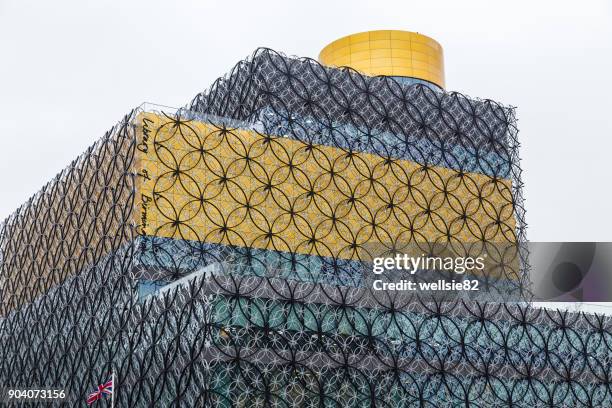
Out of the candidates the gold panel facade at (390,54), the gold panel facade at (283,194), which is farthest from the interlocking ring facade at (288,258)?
the gold panel facade at (390,54)

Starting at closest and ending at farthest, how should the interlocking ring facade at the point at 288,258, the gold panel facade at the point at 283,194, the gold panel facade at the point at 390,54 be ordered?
the interlocking ring facade at the point at 288,258, the gold panel facade at the point at 283,194, the gold panel facade at the point at 390,54

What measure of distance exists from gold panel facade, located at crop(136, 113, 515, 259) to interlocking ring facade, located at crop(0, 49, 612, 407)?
0.14 metres

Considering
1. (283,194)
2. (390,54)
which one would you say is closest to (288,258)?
(283,194)

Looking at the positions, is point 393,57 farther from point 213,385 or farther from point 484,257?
point 213,385

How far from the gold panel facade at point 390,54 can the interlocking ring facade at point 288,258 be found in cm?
1055

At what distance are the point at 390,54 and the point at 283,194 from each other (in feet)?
96.6

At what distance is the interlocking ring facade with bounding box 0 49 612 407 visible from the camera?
64875mm

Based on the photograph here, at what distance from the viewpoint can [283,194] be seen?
7825 centimetres

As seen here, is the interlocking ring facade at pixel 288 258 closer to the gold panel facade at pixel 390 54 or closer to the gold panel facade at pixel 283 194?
the gold panel facade at pixel 283 194

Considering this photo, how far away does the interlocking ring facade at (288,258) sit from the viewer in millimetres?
64875

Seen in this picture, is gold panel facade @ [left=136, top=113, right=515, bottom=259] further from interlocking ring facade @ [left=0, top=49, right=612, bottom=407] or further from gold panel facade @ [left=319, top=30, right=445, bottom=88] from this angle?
gold panel facade @ [left=319, top=30, right=445, bottom=88]

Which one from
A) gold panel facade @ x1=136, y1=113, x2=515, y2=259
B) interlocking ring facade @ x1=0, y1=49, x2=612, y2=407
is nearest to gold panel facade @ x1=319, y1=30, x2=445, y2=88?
interlocking ring facade @ x1=0, y1=49, x2=612, y2=407

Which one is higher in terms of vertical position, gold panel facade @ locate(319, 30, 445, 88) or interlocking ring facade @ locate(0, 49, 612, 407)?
gold panel facade @ locate(319, 30, 445, 88)

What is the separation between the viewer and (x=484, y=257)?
285 ft
